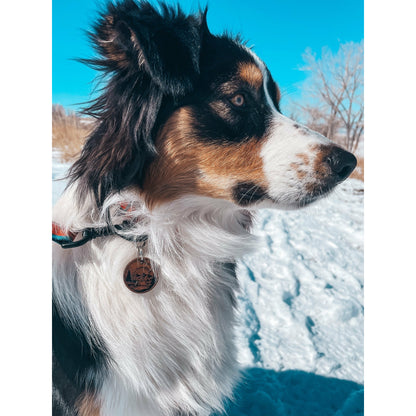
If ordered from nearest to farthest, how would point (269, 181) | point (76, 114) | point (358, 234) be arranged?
1. point (269, 181)
2. point (76, 114)
3. point (358, 234)

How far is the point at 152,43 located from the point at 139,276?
0.70 metres

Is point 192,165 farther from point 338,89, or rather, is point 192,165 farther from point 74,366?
point 338,89

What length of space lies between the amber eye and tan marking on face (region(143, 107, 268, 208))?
0.13 m

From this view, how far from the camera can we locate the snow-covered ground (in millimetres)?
1849

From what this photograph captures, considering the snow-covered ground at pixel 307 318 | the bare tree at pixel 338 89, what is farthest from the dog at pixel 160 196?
the bare tree at pixel 338 89

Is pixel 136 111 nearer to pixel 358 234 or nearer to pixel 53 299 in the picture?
pixel 53 299

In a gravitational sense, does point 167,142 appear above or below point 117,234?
above

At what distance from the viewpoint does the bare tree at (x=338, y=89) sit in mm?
1838

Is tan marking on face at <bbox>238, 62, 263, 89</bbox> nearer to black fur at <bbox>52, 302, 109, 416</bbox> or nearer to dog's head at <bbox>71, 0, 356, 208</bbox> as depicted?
dog's head at <bbox>71, 0, 356, 208</bbox>

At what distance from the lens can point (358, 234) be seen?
204 centimetres

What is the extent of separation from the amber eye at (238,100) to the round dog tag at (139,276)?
56cm

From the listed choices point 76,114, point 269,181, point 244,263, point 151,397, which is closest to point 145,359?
point 151,397

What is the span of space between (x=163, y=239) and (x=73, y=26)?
989 millimetres

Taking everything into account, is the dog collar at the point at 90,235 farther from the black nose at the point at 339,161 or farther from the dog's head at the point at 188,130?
the black nose at the point at 339,161
